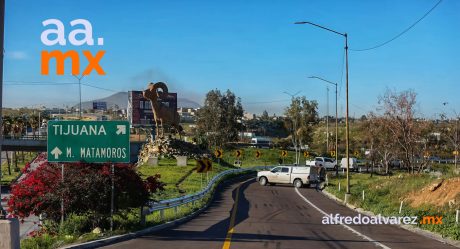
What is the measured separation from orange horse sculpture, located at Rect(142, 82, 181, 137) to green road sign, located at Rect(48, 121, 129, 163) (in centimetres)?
4987

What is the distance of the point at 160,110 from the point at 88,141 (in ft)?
172

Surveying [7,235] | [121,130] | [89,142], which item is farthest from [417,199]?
[7,235]

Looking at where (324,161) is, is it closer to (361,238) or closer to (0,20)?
(361,238)

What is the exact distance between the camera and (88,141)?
16875 mm

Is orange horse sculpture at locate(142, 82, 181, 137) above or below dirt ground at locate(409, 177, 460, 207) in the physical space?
above

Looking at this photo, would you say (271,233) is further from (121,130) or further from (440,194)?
(440,194)

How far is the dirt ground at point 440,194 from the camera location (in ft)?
74.2

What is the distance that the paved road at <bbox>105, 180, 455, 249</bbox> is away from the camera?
15.1 meters

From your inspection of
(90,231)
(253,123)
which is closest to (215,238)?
(90,231)

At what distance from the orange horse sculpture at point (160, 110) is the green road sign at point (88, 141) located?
1964 inches

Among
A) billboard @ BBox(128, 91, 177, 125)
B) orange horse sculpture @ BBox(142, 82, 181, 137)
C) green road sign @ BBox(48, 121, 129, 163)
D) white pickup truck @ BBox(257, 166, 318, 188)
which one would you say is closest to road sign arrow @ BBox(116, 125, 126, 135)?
green road sign @ BBox(48, 121, 129, 163)

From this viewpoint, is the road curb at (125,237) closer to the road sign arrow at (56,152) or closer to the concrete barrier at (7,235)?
the concrete barrier at (7,235)

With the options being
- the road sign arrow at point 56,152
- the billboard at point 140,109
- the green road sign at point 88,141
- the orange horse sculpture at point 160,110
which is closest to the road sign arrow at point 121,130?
the green road sign at point 88,141

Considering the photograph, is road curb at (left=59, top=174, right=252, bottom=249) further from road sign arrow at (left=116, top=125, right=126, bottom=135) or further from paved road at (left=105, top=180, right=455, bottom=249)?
road sign arrow at (left=116, top=125, right=126, bottom=135)
